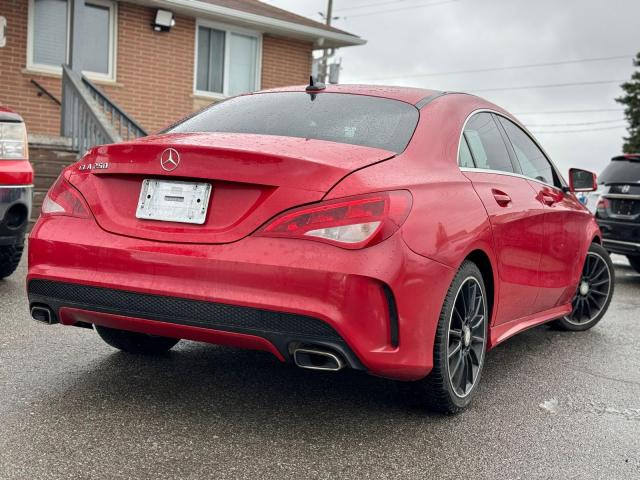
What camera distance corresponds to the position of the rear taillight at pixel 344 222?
10.3ft

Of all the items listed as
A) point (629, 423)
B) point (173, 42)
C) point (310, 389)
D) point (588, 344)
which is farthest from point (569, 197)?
point (173, 42)

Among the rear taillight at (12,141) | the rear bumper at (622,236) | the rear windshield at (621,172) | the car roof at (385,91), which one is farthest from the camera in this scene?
the rear windshield at (621,172)

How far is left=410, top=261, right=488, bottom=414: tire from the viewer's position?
140 inches

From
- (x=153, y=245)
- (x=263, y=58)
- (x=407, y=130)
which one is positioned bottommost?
(x=153, y=245)

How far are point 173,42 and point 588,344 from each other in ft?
38.8

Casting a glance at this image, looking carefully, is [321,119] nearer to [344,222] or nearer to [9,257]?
[344,222]

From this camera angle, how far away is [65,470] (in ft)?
9.59

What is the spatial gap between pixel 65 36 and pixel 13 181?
30.8 ft

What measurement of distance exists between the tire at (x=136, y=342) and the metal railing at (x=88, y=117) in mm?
6193

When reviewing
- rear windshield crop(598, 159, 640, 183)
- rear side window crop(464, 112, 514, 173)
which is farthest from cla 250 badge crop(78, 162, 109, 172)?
rear windshield crop(598, 159, 640, 183)

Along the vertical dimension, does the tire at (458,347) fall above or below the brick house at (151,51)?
below

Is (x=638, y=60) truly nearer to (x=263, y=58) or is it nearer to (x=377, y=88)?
(x=263, y=58)

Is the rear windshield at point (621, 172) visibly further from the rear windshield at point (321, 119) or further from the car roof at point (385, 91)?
the rear windshield at point (321, 119)

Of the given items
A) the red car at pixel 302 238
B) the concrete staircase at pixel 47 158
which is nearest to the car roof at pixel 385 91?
the red car at pixel 302 238
